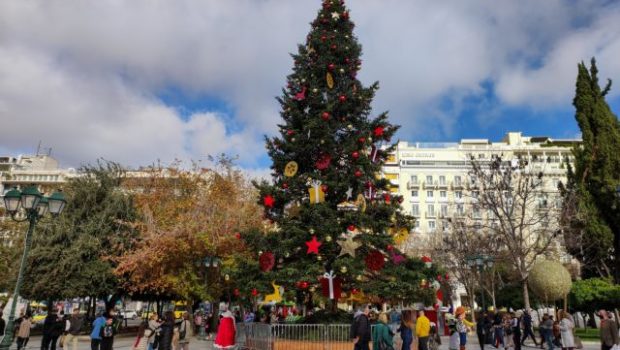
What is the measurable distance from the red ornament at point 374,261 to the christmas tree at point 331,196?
0.03 metres

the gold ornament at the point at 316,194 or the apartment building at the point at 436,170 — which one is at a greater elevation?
the apartment building at the point at 436,170

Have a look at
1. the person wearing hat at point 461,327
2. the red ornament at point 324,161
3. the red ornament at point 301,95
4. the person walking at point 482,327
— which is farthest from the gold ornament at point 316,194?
the person walking at point 482,327

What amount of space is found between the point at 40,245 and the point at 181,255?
850 centimetres

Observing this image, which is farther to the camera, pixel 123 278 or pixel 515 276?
pixel 515 276

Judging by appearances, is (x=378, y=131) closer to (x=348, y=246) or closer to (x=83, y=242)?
(x=348, y=246)

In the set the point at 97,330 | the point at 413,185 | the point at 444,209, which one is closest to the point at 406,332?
the point at 97,330

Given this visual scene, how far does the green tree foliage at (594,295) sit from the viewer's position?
2398 cm

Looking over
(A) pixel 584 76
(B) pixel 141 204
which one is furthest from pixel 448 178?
(B) pixel 141 204

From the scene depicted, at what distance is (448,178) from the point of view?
72250 millimetres

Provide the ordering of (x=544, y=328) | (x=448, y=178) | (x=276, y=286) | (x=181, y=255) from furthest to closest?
1. (x=448, y=178)
2. (x=181, y=255)
3. (x=544, y=328)
4. (x=276, y=286)

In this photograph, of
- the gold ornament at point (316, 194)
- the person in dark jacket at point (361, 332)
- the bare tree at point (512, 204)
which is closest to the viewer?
the person in dark jacket at point (361, 332)

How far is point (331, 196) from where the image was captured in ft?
50.4

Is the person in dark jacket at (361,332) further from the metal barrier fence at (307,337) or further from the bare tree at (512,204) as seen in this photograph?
the bare tree at (512,204)

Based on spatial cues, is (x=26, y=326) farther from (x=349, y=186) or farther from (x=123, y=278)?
(x=349, y=186)
